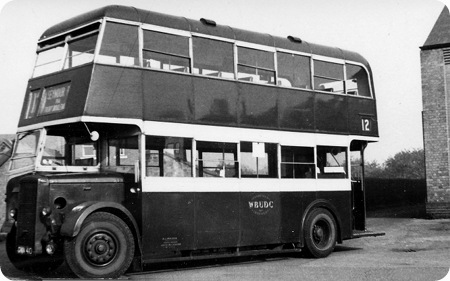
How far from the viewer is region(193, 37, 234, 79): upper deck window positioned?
1024 cm

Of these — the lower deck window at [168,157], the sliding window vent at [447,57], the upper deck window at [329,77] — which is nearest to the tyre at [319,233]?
the upper deck window at [329,77]

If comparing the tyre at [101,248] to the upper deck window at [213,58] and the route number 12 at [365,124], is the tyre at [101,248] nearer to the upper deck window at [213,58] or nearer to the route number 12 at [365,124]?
the upper deck window at [213,58]

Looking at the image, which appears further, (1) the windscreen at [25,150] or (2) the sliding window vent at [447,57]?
(2) the sliding window vent at [447,57]

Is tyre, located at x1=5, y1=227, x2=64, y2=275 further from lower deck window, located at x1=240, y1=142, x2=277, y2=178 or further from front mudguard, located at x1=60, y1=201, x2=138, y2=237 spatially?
lower deck window, located at x1=240, y1=142, x2=277, y2=178

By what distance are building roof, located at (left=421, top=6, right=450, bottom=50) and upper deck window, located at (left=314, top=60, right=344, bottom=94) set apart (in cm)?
774

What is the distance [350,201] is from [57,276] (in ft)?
21.2

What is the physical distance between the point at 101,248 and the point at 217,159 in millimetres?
Answer: 2764

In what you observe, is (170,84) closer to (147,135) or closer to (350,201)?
(147,135)

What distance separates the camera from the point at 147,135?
9438 mm

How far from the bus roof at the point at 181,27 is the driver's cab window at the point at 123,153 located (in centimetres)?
191

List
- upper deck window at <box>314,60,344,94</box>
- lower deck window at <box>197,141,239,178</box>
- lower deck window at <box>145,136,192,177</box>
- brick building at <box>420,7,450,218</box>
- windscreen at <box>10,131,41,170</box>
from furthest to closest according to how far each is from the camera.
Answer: brick building at <box>420,7,450,218</box> → upper deck window at <box>314,60,344,94</box> → lower deck window at <box>197,141,239,178</box> → lower deck window at <box>145,136,192,177</box> → windscreen at <box>10,131,41,170</box>

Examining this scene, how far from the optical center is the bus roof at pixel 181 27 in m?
9.31

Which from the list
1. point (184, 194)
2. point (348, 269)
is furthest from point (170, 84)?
point (348, 269)

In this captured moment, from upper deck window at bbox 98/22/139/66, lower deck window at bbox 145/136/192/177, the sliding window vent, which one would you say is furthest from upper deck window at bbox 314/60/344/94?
the sliding window vent
